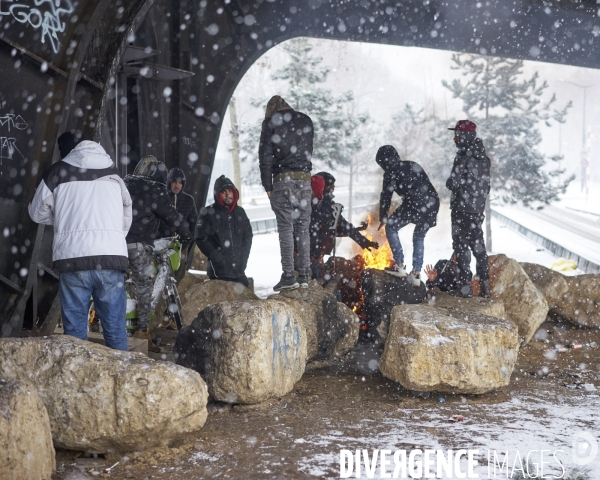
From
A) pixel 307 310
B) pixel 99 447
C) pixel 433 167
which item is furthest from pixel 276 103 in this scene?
pixel 433 167

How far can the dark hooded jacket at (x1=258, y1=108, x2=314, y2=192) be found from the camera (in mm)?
7273

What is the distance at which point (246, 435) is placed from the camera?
16.2 ft

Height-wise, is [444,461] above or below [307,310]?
below

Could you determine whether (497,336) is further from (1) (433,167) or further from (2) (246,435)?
(1) (433,167)

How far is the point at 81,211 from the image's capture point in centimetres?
526

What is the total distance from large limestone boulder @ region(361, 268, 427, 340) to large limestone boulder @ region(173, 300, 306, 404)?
2.74 meters

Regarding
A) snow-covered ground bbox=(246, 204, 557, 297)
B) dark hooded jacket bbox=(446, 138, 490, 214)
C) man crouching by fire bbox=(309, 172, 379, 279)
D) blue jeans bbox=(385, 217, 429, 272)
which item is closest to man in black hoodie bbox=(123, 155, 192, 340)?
man crouching by fire bbox=(309, 172, 379, 279)

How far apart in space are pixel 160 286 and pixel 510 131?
23072 mm

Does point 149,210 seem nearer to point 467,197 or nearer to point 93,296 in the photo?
point 93,296

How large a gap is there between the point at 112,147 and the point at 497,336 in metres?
6.20

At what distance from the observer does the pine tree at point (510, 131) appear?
26.2 meters

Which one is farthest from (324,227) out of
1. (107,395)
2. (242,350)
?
(107,395)

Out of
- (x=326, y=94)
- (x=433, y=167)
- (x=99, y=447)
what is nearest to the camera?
(x=99, y=447)

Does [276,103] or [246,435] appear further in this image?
[276,103]
